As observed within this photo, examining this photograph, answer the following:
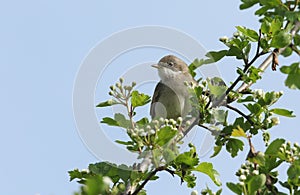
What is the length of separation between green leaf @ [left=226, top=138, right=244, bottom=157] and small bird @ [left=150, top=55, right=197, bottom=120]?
1.98 meters

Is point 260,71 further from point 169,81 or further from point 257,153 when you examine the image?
point 169,81

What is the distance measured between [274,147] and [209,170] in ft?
1.68

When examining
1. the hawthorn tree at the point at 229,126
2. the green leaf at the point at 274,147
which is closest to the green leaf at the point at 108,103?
the hawthorn tree at the point at 229,126

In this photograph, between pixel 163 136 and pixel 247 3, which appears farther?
pixel 247 3

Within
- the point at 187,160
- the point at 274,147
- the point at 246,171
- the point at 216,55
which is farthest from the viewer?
the point at 216,55

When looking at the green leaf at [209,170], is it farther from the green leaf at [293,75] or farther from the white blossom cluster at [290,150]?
the green leaf at [293,75]

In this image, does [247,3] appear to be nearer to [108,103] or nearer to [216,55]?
[216,55]

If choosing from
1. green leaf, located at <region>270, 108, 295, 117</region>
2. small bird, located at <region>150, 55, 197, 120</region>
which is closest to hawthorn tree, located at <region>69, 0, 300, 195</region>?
green leaf, located at <region>270, 108, 295, 117</region>

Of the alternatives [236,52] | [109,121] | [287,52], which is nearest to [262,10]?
[287,52]

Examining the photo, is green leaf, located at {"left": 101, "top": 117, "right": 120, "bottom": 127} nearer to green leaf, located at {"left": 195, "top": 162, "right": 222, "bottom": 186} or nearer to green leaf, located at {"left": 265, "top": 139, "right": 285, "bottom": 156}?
green leaf, located at {"left": 195, "top": 162, "right": 222, "bottom": 186}

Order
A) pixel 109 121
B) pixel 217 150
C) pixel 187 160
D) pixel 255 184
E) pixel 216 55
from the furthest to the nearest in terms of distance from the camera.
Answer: pixel 216 55 < pixel 217 150 < pixel 109 121 < pixel 187 160 < pixel 255 184

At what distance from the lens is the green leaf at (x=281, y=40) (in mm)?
4152

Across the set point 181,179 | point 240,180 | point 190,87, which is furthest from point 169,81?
point 240,180

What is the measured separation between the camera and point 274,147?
3932 mm
